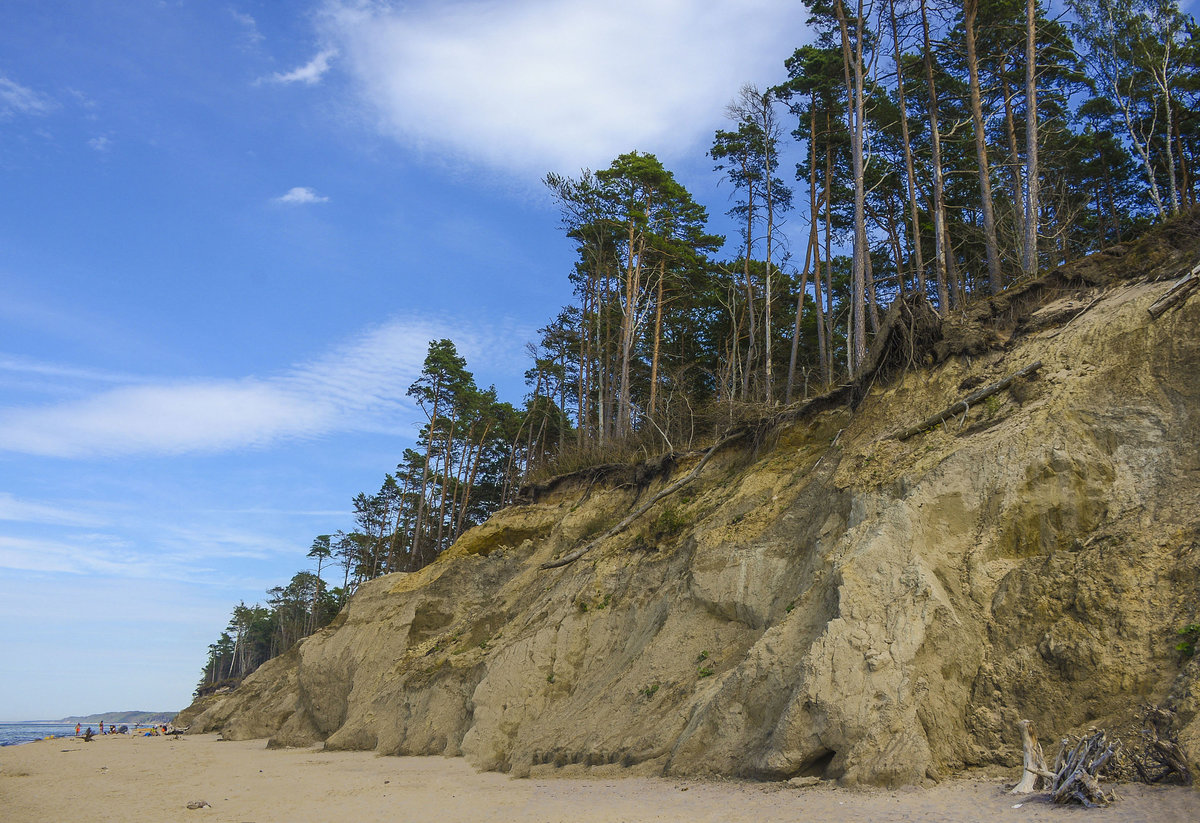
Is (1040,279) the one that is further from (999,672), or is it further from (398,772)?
(398,772)

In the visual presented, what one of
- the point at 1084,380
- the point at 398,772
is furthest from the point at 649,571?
the point at 1084,380

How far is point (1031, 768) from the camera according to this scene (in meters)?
7.21

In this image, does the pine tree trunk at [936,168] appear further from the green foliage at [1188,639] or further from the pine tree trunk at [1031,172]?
the green foliage at [1188,639]

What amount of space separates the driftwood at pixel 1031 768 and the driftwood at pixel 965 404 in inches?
214

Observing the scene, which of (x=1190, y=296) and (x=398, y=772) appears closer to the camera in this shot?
(x=1190, y=296)

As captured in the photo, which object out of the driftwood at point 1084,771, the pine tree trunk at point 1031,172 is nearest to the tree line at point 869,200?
the pine tree trunk at point 1031,172

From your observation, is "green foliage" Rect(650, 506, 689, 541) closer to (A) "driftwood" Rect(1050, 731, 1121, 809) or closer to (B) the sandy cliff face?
(B) the sandy cliff face

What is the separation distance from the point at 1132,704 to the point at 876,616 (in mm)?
2643

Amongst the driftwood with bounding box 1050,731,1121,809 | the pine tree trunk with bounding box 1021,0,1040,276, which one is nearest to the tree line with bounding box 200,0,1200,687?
the pine tree trunk with bounding box 1021,0,1040,276

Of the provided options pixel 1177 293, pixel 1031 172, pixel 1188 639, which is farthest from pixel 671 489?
pixel 1031 172

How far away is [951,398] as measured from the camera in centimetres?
1236

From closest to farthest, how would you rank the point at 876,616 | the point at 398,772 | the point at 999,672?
the point at 999,672 → the point at 876,616 → the point at 398,772

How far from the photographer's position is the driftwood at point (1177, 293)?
10312 millimetres

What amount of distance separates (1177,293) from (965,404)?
10.1 ft
